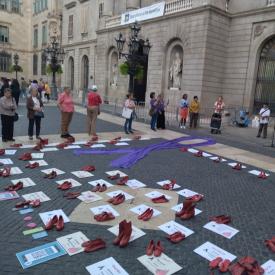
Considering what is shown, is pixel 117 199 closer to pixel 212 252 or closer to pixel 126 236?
pixel 126 236

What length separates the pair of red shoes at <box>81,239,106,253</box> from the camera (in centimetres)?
378

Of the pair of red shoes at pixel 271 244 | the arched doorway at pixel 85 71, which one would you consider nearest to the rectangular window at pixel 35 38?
the arched doorway at pixel 85 71

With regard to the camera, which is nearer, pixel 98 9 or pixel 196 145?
pixel 196 145

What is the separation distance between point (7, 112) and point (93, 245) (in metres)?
6.91

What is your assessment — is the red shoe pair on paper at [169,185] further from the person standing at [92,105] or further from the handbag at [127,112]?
the handbag at [127,112]

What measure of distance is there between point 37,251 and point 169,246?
1675 mm

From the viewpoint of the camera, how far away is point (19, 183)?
18.9 feet

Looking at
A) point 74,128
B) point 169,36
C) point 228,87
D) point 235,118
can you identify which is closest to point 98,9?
point 169,36

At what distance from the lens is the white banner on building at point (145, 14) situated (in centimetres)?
2256

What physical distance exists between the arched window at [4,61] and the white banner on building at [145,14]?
33.6 meters

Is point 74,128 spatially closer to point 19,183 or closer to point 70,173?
point 70,173

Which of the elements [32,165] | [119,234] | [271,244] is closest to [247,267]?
[271,244]

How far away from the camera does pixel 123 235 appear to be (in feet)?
13.2

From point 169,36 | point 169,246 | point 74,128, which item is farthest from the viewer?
point 169,36
